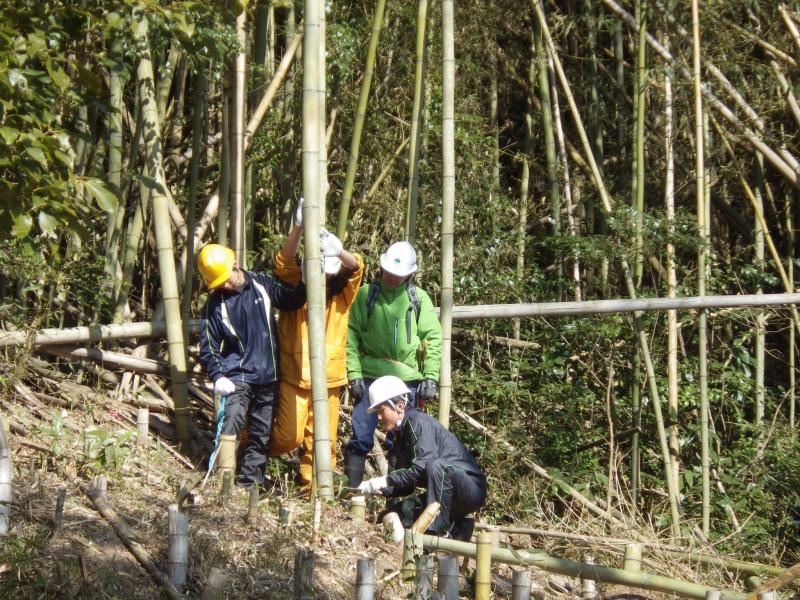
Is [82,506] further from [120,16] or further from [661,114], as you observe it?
[661,114]

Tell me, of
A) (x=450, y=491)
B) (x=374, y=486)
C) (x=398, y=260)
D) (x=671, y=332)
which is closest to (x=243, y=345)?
(x=398, y=260)

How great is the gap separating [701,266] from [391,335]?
2488mm

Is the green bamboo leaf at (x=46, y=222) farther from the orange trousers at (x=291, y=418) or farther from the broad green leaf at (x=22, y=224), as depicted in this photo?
the orange trousers at (x=291, y=418)

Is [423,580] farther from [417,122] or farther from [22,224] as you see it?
[417,122]

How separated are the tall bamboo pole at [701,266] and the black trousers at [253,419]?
115 inches

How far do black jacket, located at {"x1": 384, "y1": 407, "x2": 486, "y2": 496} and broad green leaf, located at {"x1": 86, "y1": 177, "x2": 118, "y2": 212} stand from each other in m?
2.19

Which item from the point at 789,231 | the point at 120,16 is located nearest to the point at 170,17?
the point at 120,16

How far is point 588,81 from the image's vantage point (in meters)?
9.30

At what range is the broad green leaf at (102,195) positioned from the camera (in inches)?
157

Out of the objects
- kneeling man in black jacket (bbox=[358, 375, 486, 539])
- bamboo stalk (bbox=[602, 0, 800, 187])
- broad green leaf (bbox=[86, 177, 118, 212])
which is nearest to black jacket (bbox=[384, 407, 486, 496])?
kneeling man in black jacket (bbox=[358, 375, 486, 539])

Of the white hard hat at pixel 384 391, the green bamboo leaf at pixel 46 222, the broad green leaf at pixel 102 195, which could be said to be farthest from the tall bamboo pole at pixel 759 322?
the green bamboo leaf at pixel 46 222

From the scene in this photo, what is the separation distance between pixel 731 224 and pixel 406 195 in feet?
9.43

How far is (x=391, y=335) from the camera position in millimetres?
Result: 6418

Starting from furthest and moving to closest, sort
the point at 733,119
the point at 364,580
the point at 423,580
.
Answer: the point at 733,119, the point at 423,580, the point at 364,580
